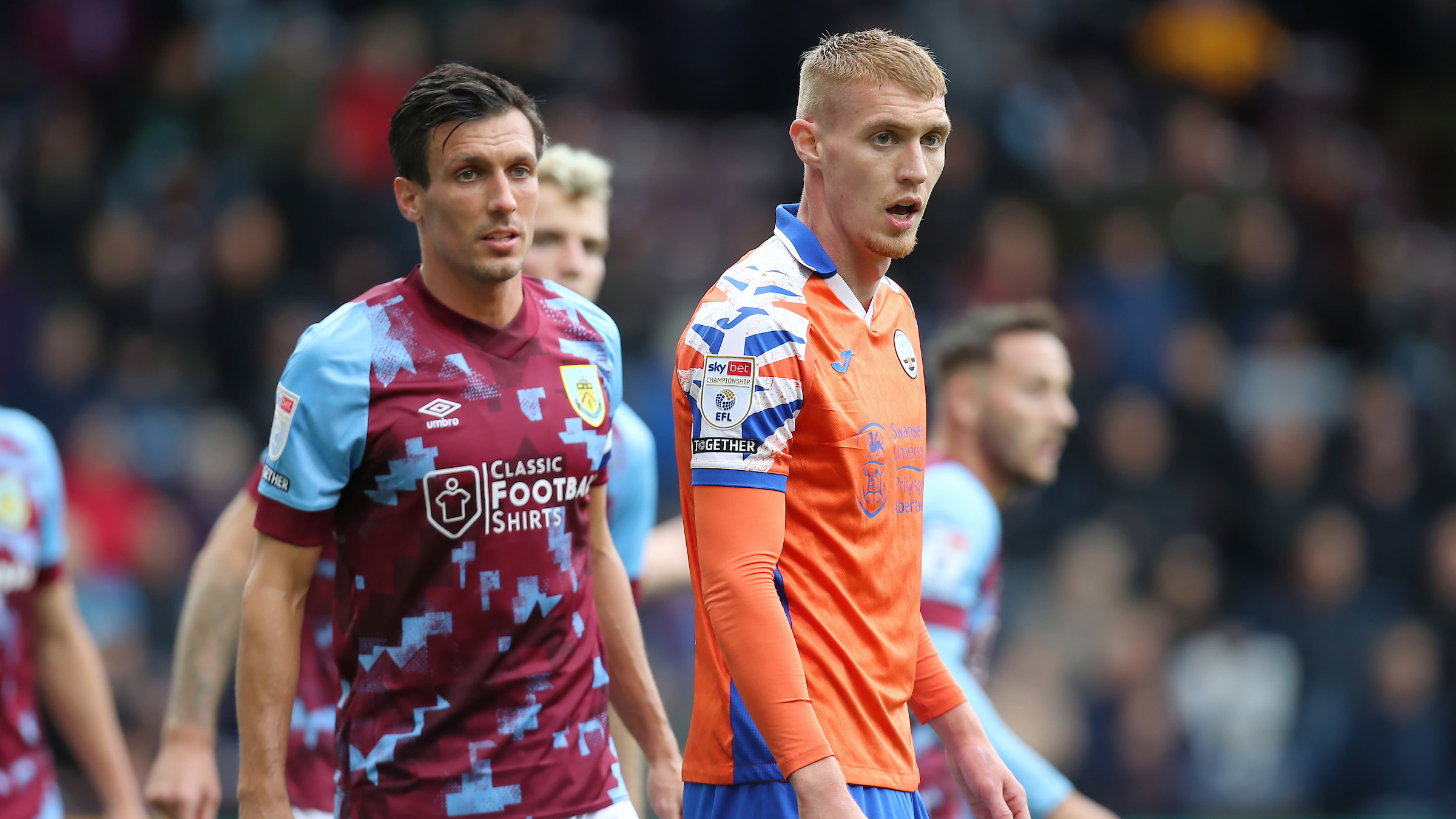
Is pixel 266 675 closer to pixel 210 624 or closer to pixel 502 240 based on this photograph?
pixel 210 624

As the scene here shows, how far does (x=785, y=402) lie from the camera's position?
11.2 feet

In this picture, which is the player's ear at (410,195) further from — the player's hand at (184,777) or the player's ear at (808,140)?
the player's hand at (184,777)

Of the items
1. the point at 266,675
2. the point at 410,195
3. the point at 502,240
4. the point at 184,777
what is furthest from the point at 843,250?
the point at 184,777

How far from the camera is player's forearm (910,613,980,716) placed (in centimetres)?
389

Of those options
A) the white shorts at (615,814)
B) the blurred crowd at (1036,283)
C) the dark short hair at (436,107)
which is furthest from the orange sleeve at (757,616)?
the blurred crowd at (1036,283)

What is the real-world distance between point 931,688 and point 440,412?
137cm

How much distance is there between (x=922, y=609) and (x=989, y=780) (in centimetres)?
143

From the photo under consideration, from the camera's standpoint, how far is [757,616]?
3.32 meters

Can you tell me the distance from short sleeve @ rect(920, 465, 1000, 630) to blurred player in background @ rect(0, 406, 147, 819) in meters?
2.80

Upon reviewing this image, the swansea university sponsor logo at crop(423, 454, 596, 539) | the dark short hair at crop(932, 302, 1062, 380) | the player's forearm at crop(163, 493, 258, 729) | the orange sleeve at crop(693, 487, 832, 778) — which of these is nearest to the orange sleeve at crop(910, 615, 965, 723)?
the orange sleeve at crop(693, 487, 832, 778)

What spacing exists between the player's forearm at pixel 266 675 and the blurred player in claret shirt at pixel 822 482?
98 centimetres

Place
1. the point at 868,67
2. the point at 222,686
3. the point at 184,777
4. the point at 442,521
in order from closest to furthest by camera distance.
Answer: the point at 868,67, the point at 442,521, the point at 184,777, the point at 222,686

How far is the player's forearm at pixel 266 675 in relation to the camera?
3.76m

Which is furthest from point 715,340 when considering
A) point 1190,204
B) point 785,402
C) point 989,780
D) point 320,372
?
point 1190,204
